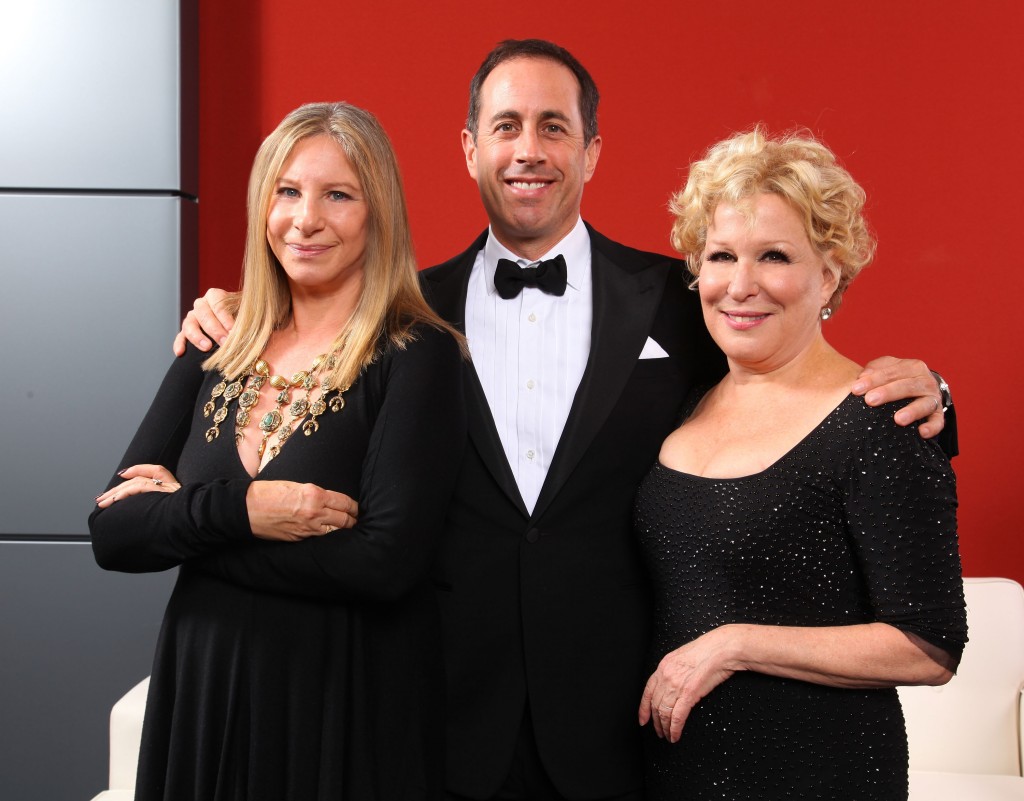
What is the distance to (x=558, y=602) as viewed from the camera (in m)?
1.84

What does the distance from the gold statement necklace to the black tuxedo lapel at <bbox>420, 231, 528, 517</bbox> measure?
32 centimetres

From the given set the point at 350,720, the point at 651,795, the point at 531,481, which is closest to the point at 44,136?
the point at 531,481

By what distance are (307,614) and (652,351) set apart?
799mm

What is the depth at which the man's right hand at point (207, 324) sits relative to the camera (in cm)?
178

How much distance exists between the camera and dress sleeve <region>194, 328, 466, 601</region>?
59.2 inches

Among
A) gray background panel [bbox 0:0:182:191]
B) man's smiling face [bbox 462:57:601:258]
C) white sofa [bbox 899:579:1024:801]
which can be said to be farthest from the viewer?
gray background panel [bbox 0:0:182:191]

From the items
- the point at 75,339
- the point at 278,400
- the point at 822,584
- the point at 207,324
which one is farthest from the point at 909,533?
the point at 75,339

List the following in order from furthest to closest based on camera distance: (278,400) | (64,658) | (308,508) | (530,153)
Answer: (64,658), (530,153), (278,400), (308,508)

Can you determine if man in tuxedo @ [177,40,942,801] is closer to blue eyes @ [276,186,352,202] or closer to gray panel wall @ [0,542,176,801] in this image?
blue eyes @ [276,186,352,202]

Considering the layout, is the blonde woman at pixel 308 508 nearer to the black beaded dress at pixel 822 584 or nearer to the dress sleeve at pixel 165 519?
the dress sleeve at pixel 165 519

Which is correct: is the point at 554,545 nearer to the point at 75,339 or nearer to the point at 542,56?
the point at 542,56

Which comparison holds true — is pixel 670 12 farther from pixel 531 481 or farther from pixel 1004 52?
pixel 531 481

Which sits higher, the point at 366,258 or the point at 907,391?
the point at 366,258

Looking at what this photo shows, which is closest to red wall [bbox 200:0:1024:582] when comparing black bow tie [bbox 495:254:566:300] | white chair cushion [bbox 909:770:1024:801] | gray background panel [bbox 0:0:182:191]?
gray background panel [bbox 0:0:182:191]
